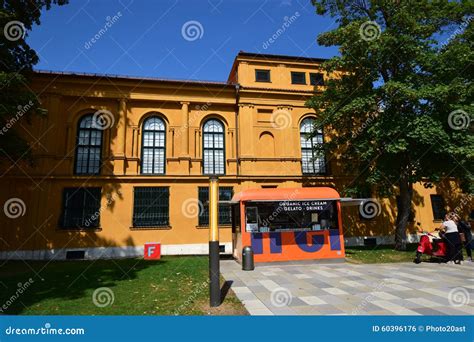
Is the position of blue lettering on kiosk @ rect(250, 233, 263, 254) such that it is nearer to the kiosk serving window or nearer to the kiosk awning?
the kiosk serving window

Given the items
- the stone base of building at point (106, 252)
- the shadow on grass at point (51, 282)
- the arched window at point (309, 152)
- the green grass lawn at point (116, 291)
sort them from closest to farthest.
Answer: the green grass lawn at point (116, 291) → the shadow on grass at point (51, 282) → the stone base of building at point (106, 252) → the arched window at point (309, 152)

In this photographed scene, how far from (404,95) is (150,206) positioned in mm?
16272

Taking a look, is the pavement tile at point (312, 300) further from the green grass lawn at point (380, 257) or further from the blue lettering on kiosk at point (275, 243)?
the green grass lawn at point (380, 257)

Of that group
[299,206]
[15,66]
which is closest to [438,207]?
[299,206]

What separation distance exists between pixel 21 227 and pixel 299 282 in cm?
→ 1659

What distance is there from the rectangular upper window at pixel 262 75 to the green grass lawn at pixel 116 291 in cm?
1440

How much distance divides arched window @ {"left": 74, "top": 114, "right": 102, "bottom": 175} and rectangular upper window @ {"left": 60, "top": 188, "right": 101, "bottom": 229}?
1.43 m

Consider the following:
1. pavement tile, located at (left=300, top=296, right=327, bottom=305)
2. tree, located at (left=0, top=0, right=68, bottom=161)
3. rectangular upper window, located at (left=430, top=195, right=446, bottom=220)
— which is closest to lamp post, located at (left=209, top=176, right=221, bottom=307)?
pavement tile, located at (left=300, top=296, right=327, bottom=305)

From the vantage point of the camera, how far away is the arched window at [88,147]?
17.8 metres

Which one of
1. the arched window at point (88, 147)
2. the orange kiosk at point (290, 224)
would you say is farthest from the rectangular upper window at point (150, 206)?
the orange kiosk at point (290, 224)

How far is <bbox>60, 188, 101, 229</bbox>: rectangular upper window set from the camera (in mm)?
16797

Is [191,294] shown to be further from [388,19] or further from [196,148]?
[388,19]

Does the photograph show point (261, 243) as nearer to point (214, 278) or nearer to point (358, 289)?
point (358, 289)

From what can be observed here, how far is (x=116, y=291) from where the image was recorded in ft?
26.7
